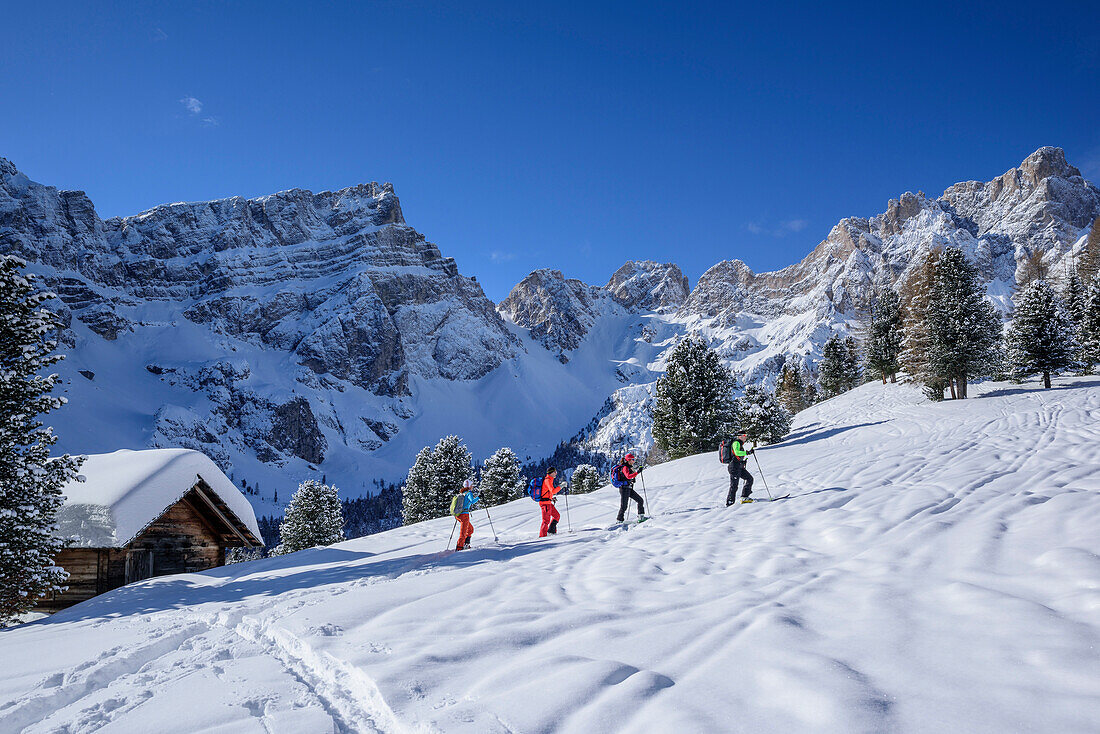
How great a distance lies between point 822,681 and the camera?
3.21 m

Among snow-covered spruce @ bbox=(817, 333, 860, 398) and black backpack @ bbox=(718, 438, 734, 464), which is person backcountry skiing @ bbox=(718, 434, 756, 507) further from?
snow-covered spruce @ bbox=(817, 333, 860, 398)

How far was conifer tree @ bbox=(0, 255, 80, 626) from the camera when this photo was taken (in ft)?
31.8

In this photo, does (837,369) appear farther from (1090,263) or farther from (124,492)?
(124,492)

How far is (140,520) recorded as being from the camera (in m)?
13.1

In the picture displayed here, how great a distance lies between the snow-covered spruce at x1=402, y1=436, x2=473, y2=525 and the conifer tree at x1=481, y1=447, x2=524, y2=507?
1.76 metres

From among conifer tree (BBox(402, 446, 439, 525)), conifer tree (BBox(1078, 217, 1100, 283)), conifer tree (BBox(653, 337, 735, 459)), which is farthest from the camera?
conifer tree (BBox(1078, 217, 1100, 283))

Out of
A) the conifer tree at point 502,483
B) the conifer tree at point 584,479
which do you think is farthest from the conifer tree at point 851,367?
the conifer tree at point 502,483

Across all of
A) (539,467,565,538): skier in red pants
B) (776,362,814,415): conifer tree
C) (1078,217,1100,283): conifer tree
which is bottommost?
(539,467,565,538): skier in red pants

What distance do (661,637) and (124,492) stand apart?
49.5 ft

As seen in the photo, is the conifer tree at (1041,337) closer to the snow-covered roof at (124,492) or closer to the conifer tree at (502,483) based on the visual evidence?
the conifer tree at (502,483)

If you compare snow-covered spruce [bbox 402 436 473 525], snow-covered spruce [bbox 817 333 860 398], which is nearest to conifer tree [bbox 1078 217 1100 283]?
snow-covered spruce [bbox 817 333 860 398]

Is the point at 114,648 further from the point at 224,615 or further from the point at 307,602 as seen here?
the point at 307,602

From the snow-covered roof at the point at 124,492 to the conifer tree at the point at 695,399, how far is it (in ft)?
79.7

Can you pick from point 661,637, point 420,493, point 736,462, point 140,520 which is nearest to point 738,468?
point 736,462
